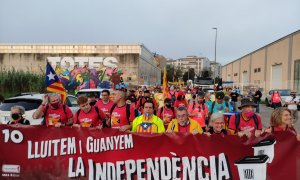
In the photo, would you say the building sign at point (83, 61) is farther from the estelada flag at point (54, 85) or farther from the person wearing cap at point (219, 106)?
the estelada flag at point (54, 85)

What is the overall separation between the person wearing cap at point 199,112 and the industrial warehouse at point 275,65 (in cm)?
2780

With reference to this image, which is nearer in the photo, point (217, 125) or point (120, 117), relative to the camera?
point (217, 125)

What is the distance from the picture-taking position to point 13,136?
5547mm

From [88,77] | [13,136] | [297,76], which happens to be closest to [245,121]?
[13,136]

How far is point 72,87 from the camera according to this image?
33.4 metres

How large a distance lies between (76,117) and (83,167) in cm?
139

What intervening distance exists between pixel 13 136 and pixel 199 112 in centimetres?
519

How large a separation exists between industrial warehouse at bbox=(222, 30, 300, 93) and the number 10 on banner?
33.3 m

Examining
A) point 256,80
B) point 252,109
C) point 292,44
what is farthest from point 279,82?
point 252,109

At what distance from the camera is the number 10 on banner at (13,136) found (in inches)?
218

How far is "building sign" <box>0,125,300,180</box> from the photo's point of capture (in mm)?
5031

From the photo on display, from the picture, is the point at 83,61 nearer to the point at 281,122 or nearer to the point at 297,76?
the point at 297,76

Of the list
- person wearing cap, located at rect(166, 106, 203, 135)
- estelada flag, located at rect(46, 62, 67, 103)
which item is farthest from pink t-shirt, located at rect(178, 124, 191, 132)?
estelada flag, located at rect(46, 62, 67, 103)

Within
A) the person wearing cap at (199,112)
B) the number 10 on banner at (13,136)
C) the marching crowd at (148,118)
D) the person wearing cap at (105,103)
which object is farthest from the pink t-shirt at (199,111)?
the number 10 on banner at (13,136)
